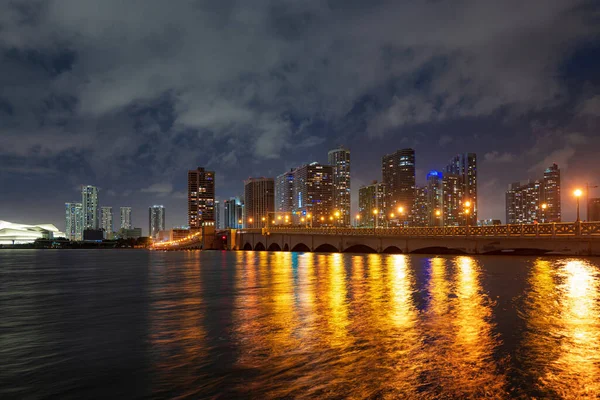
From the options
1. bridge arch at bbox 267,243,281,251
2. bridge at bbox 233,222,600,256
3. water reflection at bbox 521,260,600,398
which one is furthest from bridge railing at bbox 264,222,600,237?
bridge arch at bbox 267,243,281,251

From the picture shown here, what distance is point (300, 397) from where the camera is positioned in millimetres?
8648

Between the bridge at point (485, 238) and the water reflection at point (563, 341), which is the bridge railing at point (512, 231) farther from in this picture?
the water reflection at point (563, 341)

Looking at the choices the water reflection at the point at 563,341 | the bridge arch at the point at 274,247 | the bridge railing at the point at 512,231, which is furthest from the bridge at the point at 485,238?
the bridge arch at the point at 274,247

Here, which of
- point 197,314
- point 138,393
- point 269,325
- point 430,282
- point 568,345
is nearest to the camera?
point 138,393

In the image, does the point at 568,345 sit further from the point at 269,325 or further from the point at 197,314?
the point at 197,314

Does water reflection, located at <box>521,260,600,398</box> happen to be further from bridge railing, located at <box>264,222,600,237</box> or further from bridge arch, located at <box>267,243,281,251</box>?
bridge arch, located at <box>267,243,281,251</box>

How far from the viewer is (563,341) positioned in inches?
512

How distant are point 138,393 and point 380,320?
10.4m

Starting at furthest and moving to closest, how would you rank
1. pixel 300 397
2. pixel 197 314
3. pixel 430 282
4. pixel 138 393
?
pixel 430 282 → pixel 197 314 → pixel 138 393 → pixel 300 397

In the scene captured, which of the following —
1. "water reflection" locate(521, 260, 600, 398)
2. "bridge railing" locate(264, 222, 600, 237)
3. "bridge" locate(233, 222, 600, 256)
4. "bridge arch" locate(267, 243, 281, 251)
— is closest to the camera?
"water reflection" locate(521, 260, 600, 398)

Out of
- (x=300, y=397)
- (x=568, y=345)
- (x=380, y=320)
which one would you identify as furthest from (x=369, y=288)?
(x=300, y=397)

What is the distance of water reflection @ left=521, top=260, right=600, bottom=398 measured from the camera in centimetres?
925

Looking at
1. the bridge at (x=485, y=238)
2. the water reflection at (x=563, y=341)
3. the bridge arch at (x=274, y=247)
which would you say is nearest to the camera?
the water reflection at (x=563, y=341)

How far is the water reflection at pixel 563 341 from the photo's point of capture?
9.25 m
